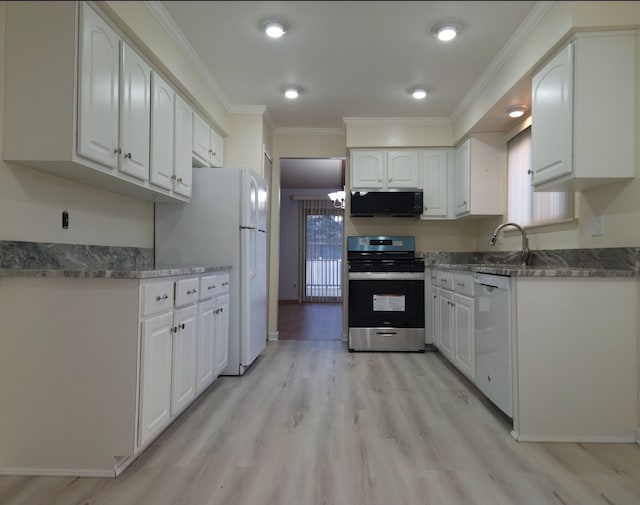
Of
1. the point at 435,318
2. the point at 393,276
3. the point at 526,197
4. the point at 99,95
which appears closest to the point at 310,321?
the point at 393,276

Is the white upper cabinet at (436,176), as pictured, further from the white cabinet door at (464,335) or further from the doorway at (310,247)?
the doorway at (310,247)

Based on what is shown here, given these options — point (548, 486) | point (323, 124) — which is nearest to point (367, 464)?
point (548, 486)

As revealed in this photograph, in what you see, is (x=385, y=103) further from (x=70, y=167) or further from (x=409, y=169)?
(x=70, y=167)

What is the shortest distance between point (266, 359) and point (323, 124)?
95.8 inches

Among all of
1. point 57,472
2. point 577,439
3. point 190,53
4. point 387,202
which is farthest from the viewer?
point 387,202

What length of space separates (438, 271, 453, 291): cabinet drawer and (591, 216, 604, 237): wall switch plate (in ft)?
3.39

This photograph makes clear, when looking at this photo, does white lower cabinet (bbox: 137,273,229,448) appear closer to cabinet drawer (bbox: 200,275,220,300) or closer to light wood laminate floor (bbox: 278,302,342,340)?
cabinet drawer (bbox: 200,275,220,300)

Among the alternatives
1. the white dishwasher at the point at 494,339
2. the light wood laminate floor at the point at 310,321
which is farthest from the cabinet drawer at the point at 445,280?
the light wood laminate floor at the point at 310,321

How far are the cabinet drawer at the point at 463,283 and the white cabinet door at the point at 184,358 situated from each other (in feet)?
5.77

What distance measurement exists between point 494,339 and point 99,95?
2316 millimetres

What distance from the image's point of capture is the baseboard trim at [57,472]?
5.03 feet

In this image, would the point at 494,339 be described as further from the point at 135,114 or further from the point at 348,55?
the point at 135,114

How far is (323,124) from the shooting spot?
402 cm

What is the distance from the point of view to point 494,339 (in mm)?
2123
